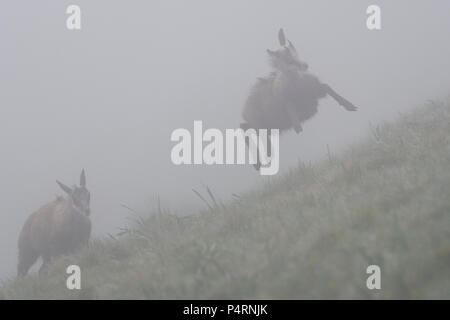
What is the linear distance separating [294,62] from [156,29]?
6635cm

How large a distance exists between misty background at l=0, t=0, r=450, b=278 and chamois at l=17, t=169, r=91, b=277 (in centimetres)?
208

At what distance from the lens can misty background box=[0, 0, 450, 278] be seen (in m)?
25.8

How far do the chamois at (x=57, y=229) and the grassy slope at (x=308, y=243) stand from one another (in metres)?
2.70

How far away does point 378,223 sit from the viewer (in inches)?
178

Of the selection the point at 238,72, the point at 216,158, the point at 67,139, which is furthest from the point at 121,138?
the point at 216,158

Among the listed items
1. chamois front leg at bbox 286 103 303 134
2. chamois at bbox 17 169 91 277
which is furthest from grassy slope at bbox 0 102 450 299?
chamois at bbox 17 169 91 277

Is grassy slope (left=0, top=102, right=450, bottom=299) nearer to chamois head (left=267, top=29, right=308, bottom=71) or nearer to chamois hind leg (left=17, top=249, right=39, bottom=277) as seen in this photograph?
chamois head (left=267, top=29, right=308, bottom=71)

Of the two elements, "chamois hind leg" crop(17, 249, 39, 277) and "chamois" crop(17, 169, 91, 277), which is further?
"chamois hind leg" crop(17, 249, 39, 277)

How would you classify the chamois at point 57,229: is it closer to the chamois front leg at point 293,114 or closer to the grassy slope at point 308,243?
the grassy slope at point 308,243

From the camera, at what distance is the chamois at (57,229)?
33.8ft

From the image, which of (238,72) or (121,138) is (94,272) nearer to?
(121,138)

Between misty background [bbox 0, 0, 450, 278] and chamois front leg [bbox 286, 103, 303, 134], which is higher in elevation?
misty background [bbox 0, 0, 450, 278]

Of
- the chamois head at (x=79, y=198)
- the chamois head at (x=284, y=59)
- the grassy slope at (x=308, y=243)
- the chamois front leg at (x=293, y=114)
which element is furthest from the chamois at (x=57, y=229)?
the chamois head at (x=284, y=59)
